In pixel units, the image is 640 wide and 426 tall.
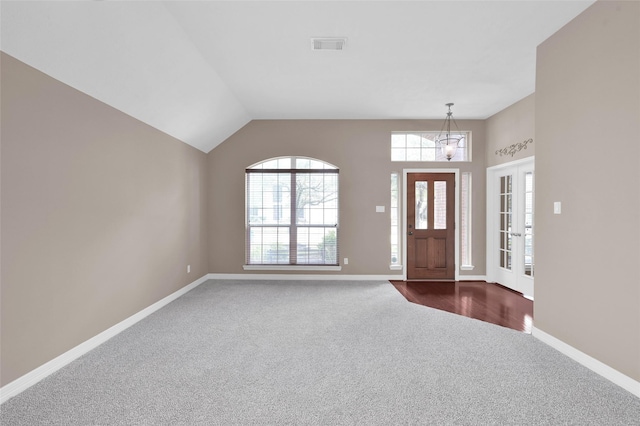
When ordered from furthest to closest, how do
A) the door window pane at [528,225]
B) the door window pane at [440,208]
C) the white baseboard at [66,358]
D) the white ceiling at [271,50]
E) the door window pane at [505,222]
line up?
1. the door window pane at [440,208]
2. the door window pane at [505,222]
3. the door window pane at [528,225]
4. the white ceiling at [271,50]
5. the white baseboard at [66,358]

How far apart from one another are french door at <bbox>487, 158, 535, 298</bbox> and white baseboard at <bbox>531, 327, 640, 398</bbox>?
1545 mm

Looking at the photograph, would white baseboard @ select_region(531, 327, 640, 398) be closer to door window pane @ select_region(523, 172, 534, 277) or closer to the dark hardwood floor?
the dark hardwood floor

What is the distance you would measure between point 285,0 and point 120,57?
58.9 inches

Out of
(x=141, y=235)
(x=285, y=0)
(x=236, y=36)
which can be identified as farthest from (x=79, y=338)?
(x=285, y=0)

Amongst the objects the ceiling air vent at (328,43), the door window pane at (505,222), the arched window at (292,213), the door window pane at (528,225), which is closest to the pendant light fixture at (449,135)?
the door window pane at (505,222)

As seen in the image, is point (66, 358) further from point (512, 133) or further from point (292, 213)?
point (512, 133)

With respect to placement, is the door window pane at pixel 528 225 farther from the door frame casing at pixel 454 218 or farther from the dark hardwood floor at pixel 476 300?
the door frame casing at pixel 454 218

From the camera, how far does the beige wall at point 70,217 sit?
1.98m

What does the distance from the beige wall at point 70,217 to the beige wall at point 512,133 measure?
5068 millimetres

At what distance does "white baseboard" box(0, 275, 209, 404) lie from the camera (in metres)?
1.95

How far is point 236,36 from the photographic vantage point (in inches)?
111

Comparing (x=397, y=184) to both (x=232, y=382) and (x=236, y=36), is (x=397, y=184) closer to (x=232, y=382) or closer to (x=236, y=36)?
(x=236, y=36)

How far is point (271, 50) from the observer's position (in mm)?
3068

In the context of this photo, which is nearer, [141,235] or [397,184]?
[141,235]
